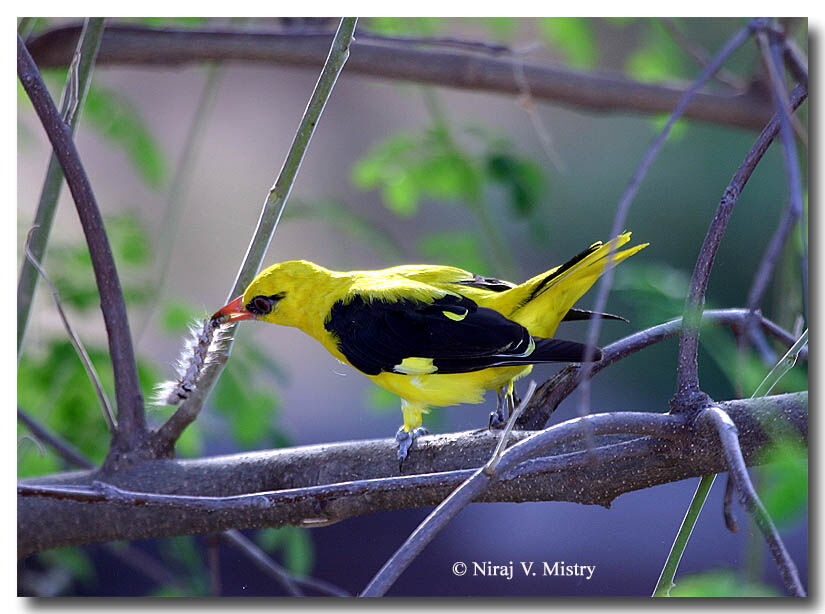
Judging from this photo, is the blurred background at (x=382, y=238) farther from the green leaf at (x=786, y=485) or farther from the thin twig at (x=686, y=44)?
the green leaf at (x=786, y=485)

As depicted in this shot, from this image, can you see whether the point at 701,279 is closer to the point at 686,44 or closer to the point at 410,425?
the point at 410,425

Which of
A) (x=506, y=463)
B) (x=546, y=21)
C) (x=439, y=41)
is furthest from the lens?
(x=546, y=21)

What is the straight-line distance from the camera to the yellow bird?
147 centimetres

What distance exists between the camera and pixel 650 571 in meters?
1.60

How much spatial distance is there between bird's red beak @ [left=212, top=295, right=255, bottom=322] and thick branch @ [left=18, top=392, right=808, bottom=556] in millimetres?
261

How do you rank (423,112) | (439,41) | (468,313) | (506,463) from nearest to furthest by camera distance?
1. (506,463)
2. (468,313)
3. (439,41)
4. (423,112)

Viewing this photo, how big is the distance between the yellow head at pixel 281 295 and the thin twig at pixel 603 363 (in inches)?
18.8

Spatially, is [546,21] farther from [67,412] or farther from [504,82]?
[67,412]

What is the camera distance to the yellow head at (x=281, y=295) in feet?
5.29

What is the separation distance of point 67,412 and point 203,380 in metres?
0.48

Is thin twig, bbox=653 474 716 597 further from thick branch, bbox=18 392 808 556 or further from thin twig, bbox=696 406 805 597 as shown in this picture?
thin twig, bbox=696 406 805 597

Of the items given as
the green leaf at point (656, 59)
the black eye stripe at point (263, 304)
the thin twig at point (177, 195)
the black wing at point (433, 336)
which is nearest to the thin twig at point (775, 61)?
the green leaf at point (656, 59)

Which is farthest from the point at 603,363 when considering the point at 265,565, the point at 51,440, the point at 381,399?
the point at 51,440

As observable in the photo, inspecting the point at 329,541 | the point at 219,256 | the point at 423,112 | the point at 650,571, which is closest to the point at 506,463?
the point at 650,571
